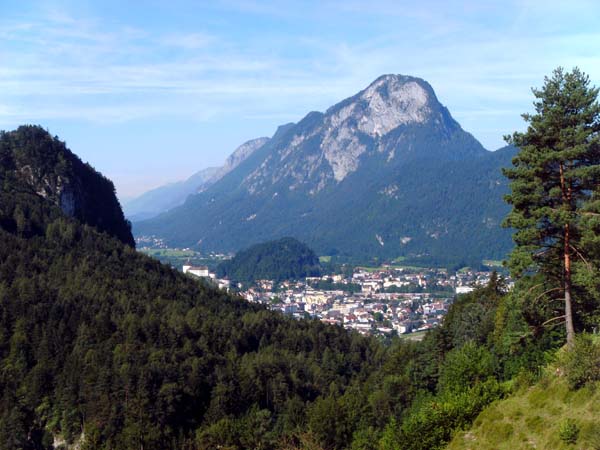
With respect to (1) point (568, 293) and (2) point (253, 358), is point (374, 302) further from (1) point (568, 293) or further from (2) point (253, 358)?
(1) point (568, 293)

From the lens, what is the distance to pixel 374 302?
16338cm

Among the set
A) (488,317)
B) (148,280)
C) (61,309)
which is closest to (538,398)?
(488,317)

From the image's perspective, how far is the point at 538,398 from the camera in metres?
21.1

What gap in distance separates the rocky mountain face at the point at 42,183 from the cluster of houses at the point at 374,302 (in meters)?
29.6

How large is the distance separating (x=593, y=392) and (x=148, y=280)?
72.1 metres

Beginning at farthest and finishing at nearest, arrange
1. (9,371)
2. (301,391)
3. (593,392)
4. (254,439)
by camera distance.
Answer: (301,391) < (9,371) < (254,439) < (593,392)

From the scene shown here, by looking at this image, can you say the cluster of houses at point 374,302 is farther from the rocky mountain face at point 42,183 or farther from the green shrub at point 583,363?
the green shrub at point 583,363

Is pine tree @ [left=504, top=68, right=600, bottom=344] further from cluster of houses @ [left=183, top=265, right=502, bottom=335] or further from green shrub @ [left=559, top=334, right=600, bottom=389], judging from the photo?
cluster of houses @ [left=183, top=265, right=502, bottom=335]

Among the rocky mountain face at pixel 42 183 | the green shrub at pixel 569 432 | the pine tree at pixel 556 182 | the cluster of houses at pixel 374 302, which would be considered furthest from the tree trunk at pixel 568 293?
the cluster of houses at pixel 374 302

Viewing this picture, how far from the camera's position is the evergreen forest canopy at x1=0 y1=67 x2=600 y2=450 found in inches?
868

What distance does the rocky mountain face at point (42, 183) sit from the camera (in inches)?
3698

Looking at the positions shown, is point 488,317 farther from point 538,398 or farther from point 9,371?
point 9,371

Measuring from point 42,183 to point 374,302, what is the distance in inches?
3437

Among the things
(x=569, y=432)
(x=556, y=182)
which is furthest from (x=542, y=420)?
(x=556, y=182)
